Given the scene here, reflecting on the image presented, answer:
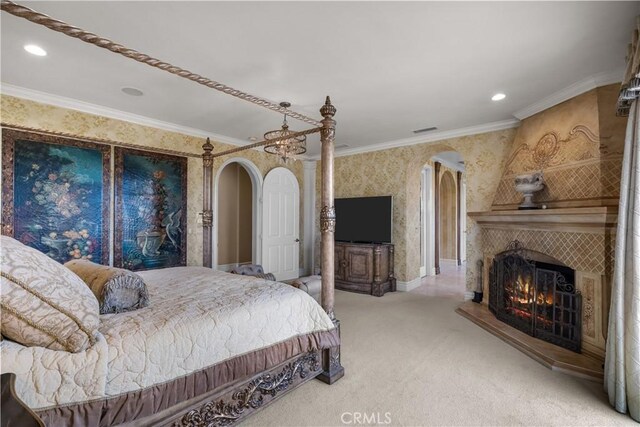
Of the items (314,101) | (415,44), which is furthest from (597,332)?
(314,101)

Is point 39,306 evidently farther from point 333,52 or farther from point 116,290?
point 333,52

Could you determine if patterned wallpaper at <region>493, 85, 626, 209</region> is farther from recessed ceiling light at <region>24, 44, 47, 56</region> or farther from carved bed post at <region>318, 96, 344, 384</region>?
recessed ceiling light at <region>24, 44, 47, 56</region>

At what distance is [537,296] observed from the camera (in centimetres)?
314

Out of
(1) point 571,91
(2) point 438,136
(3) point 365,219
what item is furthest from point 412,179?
(1) point 571,91

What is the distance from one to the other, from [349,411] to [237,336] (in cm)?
94

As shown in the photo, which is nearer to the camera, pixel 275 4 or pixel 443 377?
pixel 275 4

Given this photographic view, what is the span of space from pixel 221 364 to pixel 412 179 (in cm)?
460

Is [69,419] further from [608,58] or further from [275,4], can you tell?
[608,58]

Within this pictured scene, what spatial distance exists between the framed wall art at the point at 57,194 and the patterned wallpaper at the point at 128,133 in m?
0.18

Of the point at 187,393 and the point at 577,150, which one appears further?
the point at 577,150

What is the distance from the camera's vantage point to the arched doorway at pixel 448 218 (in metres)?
8.09

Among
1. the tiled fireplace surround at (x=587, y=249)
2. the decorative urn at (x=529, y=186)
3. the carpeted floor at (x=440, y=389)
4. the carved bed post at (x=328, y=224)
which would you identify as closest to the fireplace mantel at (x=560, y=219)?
the tiled fireplace surround at (x=587, y=249)

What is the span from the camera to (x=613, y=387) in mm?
2098

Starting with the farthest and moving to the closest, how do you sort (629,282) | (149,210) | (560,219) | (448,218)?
(448,218)
(149,210)
(560,219)
(629,282)
